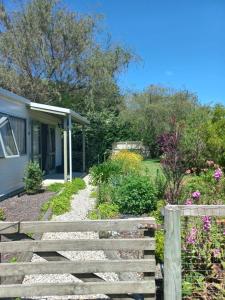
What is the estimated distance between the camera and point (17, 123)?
13.8 meters

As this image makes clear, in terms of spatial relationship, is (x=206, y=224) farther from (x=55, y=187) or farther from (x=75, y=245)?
(x=55, y=187)

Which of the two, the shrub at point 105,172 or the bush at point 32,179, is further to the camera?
the shrub at point 105,172

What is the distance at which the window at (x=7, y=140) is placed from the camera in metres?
11.7

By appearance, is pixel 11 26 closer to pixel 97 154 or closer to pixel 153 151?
pixel 97 154

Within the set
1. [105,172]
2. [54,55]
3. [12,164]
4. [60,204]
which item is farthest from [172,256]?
[54,55]

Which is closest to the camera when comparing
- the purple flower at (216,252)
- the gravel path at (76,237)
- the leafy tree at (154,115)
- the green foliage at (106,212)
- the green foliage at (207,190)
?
the purple flower at (216,252)

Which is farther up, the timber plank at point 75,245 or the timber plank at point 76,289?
the timber plank at point 75,245

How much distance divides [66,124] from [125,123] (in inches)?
606

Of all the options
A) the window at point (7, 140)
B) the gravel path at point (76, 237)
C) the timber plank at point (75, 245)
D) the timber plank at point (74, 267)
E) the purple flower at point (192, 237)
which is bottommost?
the gravel path at point (76, 237)

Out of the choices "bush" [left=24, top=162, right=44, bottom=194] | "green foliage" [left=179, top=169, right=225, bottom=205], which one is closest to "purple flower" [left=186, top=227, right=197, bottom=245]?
"green foliage" [left=179, top=169, right=225, bottom=205]

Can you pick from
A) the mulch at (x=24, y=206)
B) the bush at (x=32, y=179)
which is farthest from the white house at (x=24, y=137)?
Result: the mulch at (x=24, y=206)

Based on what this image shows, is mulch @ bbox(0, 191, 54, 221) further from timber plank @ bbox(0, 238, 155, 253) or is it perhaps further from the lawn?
timber plank @ bbox(0, 238, 155, 253)

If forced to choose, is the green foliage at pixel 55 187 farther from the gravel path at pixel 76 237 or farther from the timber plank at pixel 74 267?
the timber plank at pixel 74 267

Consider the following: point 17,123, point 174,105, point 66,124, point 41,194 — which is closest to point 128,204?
point 41,194
